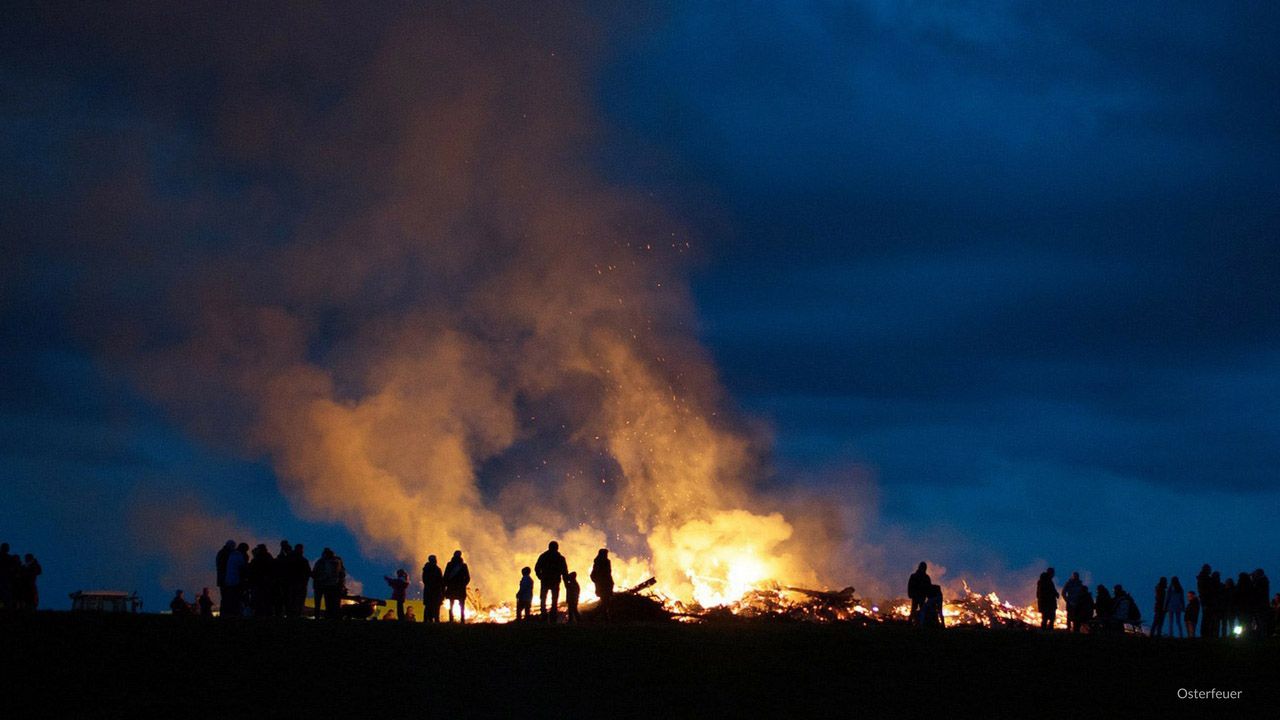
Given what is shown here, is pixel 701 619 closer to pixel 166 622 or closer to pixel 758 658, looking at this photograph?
pixel 758 658

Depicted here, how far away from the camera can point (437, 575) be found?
3616 cm

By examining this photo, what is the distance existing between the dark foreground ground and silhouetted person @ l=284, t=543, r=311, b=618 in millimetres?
3377

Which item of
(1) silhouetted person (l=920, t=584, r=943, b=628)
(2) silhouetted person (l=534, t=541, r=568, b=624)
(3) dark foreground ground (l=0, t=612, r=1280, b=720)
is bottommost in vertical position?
(3) dark foreground ground (l=0, t=612, r=1280, b=720)

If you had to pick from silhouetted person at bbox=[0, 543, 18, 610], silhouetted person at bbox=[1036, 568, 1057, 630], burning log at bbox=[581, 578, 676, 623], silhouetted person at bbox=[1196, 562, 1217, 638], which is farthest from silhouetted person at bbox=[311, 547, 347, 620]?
silhouetted person at bbox=[1196, 562, 1217, 638]

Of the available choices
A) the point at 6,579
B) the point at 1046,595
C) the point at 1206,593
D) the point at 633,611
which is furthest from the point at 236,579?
the point at 1206,593

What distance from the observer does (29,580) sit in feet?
113

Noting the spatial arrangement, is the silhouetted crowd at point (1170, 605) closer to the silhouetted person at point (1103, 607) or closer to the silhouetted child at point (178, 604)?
the silhouetted person at point (1103, 607)

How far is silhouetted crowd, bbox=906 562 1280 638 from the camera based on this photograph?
120ft

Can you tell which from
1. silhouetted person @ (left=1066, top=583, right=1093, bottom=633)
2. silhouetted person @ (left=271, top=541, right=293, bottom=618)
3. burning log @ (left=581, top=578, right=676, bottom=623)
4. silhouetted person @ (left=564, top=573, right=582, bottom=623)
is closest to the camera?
silhouetted person @ (left=271, top=541, right=293, bottom=618)

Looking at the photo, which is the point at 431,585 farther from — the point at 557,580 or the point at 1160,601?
the point at 1160,601

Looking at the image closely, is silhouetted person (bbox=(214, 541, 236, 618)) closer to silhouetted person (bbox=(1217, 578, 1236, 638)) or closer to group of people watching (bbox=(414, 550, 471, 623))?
group of people watching (bbox=(414, 550, 471, 623))

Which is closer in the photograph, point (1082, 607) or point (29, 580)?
point (29, 580)

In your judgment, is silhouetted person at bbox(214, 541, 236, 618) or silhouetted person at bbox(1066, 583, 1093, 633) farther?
silhouetted person at bbox(1066, 583, 1093, 633)

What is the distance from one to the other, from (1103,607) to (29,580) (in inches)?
1126
